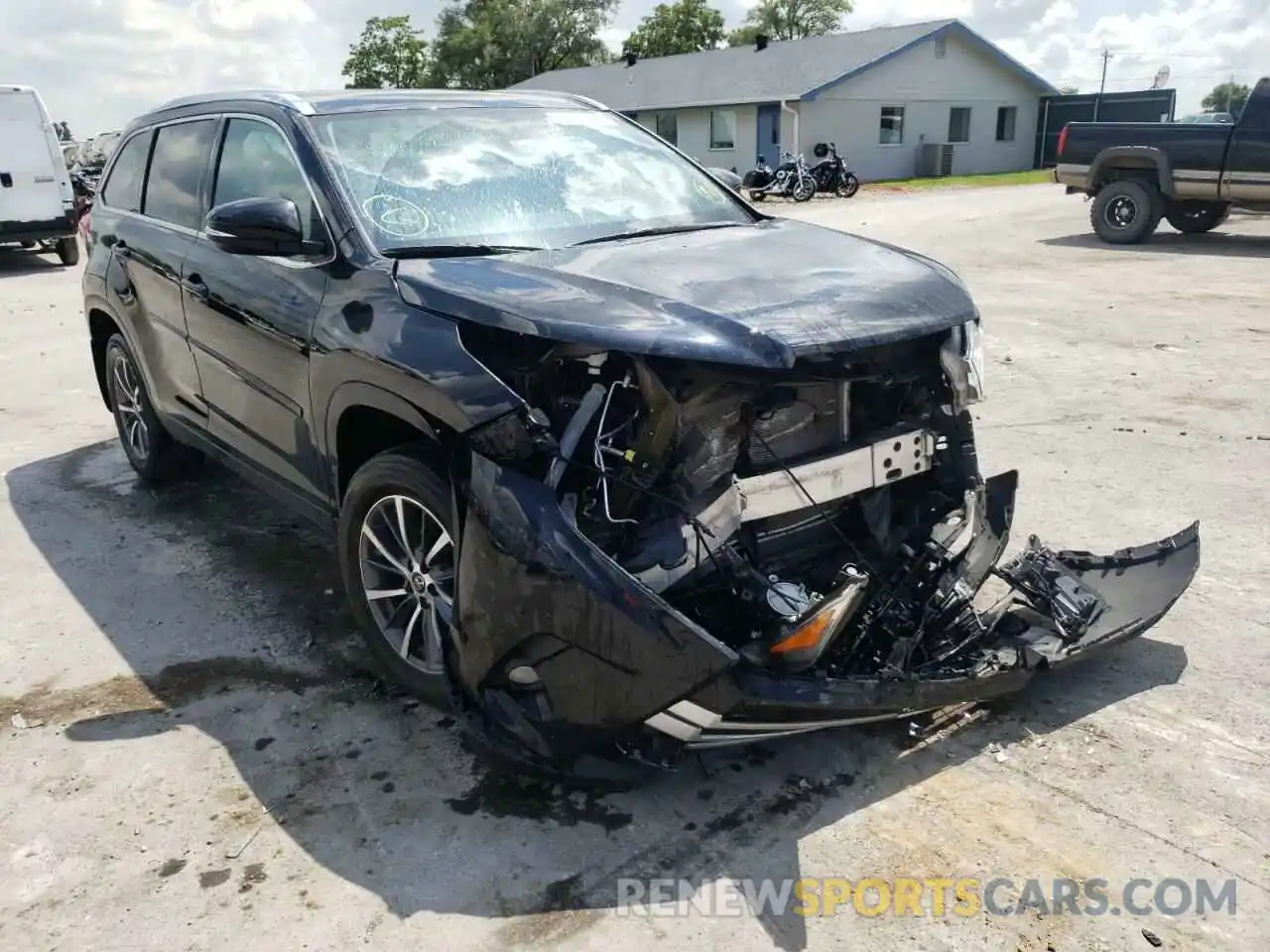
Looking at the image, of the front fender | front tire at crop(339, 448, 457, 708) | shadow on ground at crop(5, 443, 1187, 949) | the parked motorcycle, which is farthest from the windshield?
the parked motorcycle

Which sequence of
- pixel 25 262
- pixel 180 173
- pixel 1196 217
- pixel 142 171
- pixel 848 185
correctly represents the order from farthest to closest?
1. pixel 848 185
2. pixel 25 262
3. pixel 1196 217
4. pixel 142 171
5. pixel 180 173

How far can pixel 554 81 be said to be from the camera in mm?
45938

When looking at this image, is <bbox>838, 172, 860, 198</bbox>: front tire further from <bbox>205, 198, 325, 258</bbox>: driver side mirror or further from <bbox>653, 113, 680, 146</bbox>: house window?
<bbox>205, 198, 325, 258</bbox>: driver side mirror

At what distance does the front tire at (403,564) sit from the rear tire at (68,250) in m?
15.0

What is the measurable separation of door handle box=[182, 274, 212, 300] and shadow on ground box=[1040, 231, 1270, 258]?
13.3m

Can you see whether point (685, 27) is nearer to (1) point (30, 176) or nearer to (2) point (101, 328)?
(1) point (30, 176)

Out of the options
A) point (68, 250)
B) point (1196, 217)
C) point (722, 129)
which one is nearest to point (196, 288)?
point (68, 250)

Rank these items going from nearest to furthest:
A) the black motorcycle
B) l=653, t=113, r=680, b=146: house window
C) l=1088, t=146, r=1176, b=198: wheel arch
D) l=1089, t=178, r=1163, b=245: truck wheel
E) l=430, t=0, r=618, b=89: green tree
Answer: l=1088, t=146, r=1176, b=198: wheel arch
l=1089, t=178, r=1163, b=245: truck wheel
the black motorcycle
l=653, t=113, r=680, b=146: house window
l=430, t=0, r=618, b=89: green tree

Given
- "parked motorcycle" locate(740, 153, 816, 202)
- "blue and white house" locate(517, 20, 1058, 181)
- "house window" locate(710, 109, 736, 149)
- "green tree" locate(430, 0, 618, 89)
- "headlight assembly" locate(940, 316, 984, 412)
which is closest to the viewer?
"headlight assembly" locate(940, 316, 984, 412)

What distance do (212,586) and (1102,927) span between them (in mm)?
3664

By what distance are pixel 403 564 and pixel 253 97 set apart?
2155 millimetres

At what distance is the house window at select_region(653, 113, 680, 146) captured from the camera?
125 ft

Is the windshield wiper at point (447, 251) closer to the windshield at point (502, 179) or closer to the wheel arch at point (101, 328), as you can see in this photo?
the windshield at point (502, 179)

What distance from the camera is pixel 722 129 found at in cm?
3631
